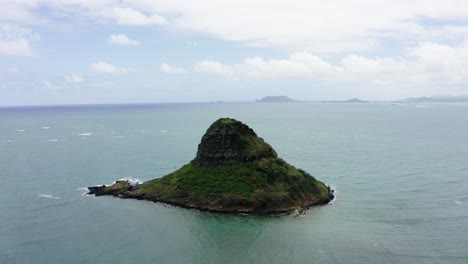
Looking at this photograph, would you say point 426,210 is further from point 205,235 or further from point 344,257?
point 205,235

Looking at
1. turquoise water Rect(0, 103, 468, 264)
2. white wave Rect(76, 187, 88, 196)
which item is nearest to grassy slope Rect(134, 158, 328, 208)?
turquoise water Rect(0, 103, 468, 264)

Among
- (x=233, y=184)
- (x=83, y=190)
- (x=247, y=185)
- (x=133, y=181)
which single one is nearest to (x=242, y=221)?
(x=247, y=185)

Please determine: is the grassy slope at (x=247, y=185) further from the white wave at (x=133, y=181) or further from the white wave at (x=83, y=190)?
the white wave at (x=83, y=190)

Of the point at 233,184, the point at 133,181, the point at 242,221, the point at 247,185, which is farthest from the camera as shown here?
the point at 133,181

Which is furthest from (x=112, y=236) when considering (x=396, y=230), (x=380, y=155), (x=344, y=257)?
(x=380, y=155)

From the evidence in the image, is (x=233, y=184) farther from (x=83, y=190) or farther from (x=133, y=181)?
(x=83, y=190)

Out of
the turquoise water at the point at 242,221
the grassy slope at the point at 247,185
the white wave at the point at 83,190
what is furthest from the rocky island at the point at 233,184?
the turquoise water at the point at 242,221

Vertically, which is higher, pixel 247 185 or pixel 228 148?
pixel 228 148

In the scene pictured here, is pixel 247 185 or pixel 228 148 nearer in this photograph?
pixel 247 185
